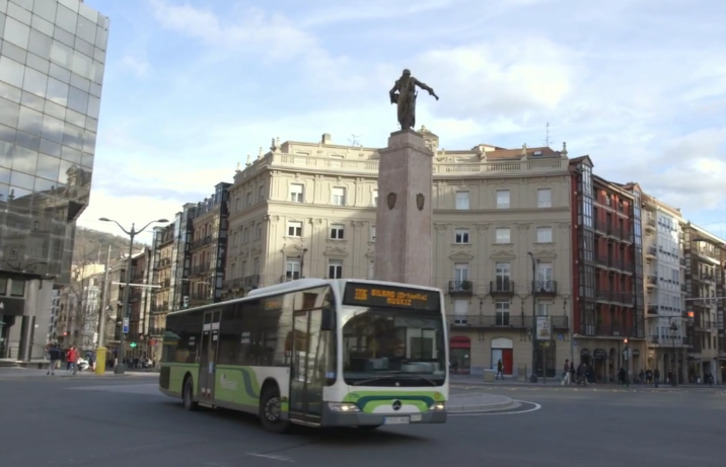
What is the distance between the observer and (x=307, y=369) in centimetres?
1285

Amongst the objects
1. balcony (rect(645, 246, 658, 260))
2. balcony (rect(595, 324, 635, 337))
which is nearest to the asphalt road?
balcony (rect(595, 324, 635, 337))

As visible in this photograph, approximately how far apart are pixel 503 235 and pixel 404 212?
137 feet

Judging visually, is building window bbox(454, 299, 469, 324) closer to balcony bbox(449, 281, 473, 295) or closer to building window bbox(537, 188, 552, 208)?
balcony bbox(449, 281, 473, 295)

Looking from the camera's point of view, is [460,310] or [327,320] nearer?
[327,320]

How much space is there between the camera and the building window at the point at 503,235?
61875 millimetres

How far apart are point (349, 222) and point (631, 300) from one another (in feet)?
101

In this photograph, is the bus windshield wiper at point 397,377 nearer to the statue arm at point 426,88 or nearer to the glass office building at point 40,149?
the statue arm at point 426,88

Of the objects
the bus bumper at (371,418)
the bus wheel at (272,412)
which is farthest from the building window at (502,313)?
the bus bumper at (371,418)

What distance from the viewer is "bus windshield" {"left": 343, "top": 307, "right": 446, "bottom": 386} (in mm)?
12188

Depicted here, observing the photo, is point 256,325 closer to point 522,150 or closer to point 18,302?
point 18,302

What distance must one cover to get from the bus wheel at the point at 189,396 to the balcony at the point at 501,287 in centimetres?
4488

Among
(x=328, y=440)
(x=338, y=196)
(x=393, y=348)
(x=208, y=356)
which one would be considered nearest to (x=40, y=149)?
(x=338, y=196)

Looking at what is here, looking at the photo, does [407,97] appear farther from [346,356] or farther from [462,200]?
[462,200]

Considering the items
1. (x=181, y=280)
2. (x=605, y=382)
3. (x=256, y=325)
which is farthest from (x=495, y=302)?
(x=256, y=325)
